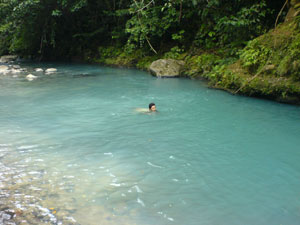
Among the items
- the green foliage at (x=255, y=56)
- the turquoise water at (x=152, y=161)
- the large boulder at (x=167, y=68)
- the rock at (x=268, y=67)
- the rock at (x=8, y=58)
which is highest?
the green foliage at (x=255, y=56)

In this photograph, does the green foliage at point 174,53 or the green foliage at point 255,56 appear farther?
the green foliage at point 174,53

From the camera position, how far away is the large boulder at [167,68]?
615 inches

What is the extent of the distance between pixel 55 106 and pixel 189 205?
6543mm

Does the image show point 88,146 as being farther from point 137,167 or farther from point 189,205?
point 189,205

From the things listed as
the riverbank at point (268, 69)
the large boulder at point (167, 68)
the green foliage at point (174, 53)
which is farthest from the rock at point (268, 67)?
the green foliage at point (174, 53)

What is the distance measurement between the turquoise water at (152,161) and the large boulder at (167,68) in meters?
5.33

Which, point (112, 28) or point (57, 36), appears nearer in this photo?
point (112, 28)

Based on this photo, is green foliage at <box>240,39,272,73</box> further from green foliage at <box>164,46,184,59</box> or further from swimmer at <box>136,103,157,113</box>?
green foliage at <box>164,46,184,59</box>

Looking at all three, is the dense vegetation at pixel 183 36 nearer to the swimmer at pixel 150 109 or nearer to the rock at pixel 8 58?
the rock at pixel 8 58

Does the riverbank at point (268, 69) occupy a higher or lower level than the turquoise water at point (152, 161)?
higher

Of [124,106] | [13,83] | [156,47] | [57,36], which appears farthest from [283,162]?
[57,36]

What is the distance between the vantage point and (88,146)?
20.5 feet

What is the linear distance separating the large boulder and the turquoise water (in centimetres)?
533

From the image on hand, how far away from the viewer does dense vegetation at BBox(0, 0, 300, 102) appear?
34.0ft
